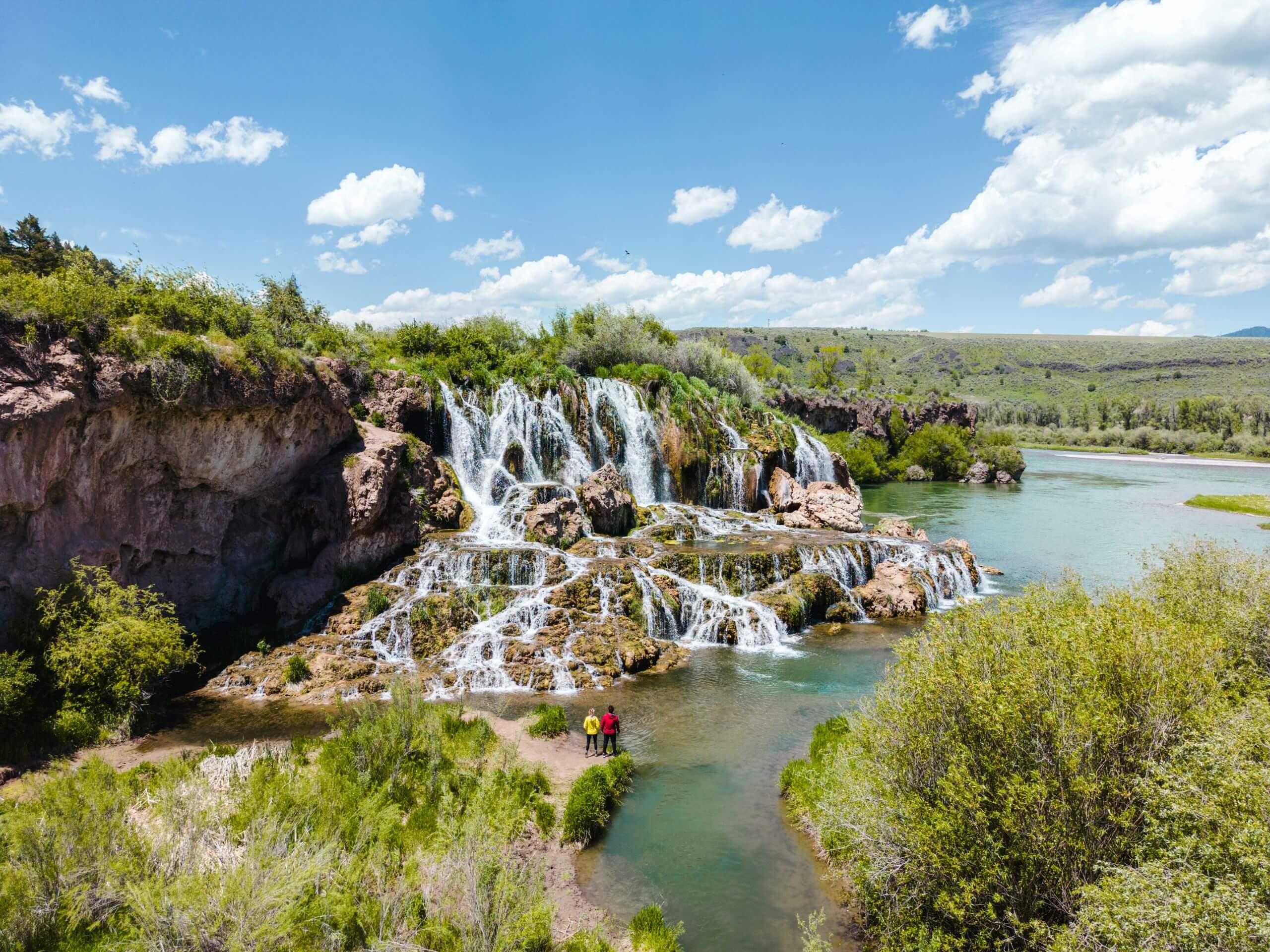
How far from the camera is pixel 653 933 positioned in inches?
370

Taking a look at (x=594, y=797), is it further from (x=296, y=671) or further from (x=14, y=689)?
(x=14, y=689)

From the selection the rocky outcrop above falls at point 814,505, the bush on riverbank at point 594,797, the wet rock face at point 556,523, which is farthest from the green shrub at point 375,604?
the rocky outcrop above falls at point 814,505

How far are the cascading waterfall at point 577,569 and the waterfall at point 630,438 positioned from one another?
7 cm

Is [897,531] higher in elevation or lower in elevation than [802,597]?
higher

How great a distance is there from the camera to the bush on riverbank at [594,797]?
11.8 metres

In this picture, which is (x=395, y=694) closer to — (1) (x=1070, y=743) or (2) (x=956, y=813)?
(2) (x=956, y=813)

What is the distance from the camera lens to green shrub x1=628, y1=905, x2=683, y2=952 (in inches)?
361

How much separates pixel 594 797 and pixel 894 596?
1727cm

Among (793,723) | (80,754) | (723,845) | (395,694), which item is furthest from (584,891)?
(80,754)

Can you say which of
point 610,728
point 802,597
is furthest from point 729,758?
point 802,597

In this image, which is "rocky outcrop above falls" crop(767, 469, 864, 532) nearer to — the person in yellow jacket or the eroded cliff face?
the eroded cliff face

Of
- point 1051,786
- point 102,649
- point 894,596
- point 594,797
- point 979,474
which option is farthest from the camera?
point 979,474

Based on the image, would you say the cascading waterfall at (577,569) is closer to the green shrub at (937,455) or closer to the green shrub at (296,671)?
the green shrub at (296,671)

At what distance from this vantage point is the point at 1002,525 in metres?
41.7
